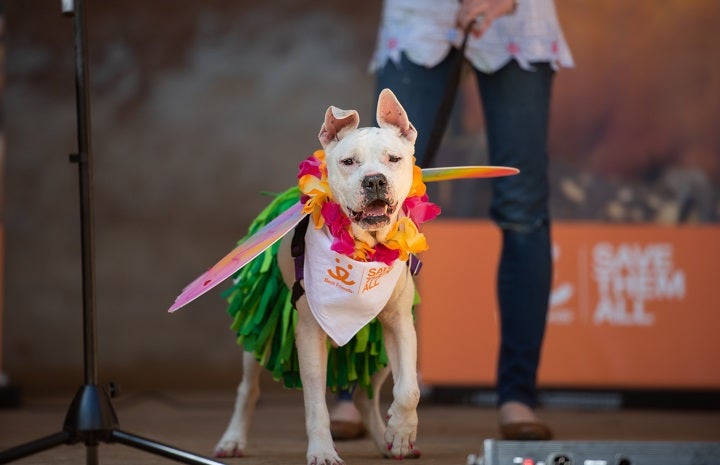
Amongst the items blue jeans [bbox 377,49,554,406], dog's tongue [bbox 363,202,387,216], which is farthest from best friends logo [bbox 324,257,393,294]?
blue jeans [bbox 377,49,554,406]

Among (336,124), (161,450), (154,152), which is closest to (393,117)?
(336,124)

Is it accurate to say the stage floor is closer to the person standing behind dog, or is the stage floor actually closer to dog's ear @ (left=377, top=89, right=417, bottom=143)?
the person standing behind dog

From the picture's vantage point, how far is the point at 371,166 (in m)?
2.12

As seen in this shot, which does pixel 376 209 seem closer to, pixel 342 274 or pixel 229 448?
pixel 342 274

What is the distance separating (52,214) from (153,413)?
3.89 ft

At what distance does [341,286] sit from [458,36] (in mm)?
954

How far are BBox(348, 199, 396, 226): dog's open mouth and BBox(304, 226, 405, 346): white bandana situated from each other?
0.09 m

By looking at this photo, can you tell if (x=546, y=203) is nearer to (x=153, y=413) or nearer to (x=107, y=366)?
(x=153, y=413)

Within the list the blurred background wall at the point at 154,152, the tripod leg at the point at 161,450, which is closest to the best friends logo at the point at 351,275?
the tripod leg at the point at 161,450

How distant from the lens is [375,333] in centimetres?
244

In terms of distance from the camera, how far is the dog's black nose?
208 centimetres

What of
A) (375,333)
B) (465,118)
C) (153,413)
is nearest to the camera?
(375,333)

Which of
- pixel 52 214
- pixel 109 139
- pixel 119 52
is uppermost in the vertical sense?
pixel 119 52

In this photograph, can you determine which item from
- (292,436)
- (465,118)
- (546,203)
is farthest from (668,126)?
(292,436)
